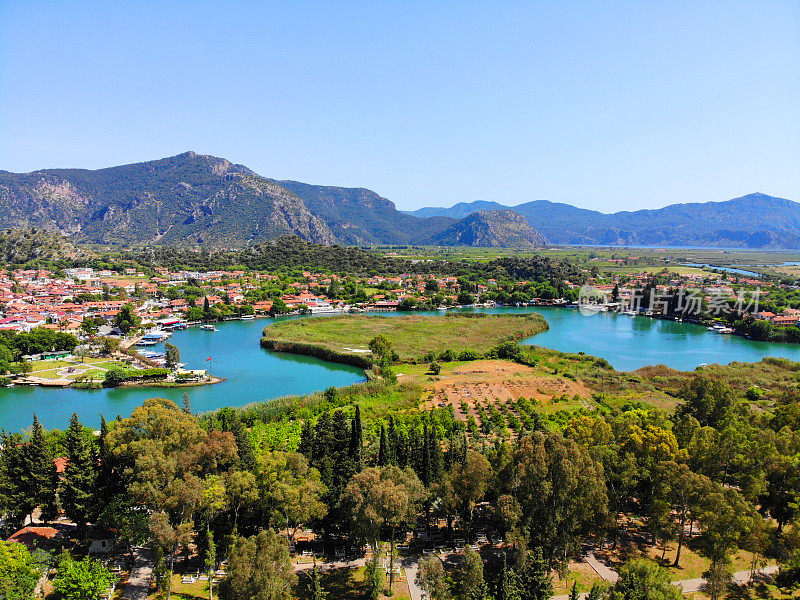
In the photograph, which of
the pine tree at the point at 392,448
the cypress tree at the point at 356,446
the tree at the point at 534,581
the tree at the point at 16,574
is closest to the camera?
the tree at the point at 16,574

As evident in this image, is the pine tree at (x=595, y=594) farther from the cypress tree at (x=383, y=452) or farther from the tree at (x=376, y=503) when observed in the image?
the cypress tree at (x=383, y=452)

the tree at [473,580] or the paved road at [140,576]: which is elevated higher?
the tree at [473,580]

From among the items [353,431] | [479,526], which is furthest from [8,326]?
[479,526]

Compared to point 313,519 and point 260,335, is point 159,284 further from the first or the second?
A: point 313,519

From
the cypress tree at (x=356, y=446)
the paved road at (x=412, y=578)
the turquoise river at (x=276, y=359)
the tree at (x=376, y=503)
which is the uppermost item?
the tree at (x=376, y=503)

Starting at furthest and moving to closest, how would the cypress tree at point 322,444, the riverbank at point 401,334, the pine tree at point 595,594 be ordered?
the riverbank at point 401,334 < the cypress tree at point 322,444 < the pine tree at point 595,594

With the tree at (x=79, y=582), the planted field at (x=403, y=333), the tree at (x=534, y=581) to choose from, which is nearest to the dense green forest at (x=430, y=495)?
the tree at (x=534, y=581)

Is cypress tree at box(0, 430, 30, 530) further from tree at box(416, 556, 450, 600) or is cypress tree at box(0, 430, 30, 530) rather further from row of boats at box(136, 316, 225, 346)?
row of boats at box(136, 316, 225, 346)

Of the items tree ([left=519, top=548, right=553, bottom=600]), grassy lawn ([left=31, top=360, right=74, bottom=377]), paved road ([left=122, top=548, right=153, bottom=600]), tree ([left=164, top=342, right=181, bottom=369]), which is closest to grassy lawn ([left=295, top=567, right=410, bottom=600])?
tree ([left=519, top=548, right=553, bottom=600])

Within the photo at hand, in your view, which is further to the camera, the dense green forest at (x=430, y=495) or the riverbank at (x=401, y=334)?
the riverbank at (x=401, y=334)

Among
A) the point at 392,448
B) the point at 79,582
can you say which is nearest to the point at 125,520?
the point at 79,582
